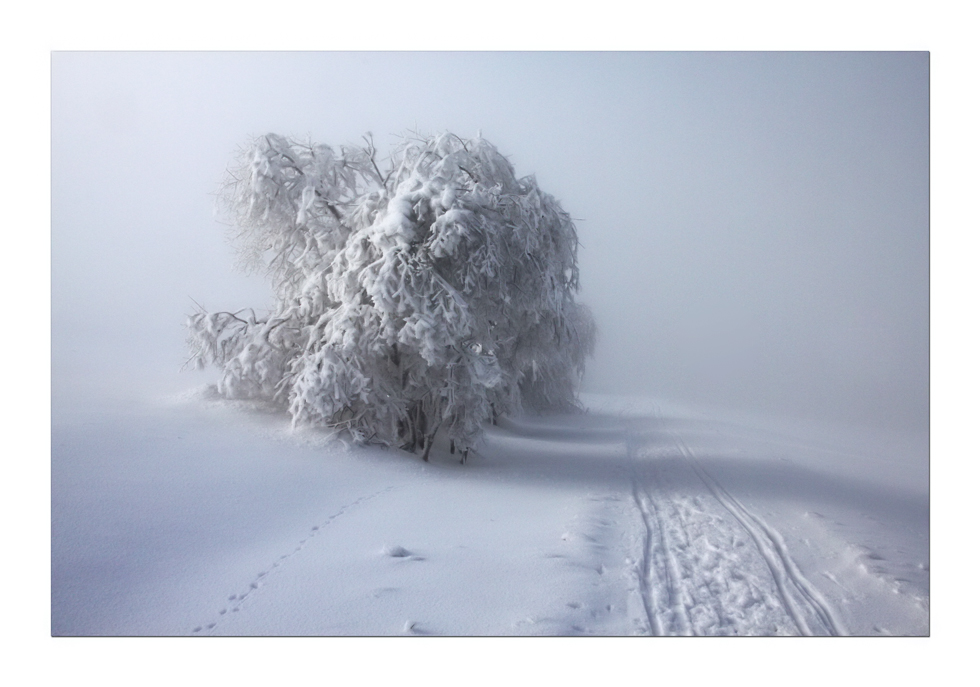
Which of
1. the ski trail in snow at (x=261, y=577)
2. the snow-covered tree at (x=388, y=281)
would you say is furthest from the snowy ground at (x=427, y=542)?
the snow-covered tree at (x=388, y=281)

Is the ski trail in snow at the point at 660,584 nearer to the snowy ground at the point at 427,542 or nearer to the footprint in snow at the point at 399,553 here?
the snowy ground at the point at 427,542

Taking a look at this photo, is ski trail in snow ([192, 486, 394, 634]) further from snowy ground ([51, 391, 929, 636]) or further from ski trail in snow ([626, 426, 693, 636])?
ski trail in snow ([626, 426, 693, 636])

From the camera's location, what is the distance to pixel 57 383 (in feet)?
20.1

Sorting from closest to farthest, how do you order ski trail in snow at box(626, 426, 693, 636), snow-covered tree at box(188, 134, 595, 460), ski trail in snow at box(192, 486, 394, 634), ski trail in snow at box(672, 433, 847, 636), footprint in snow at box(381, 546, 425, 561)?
ski trail in snow at box(192, 486, 394, 634), ski trail in snow at box(626, 426, 693, 636), ski trail in snow at box(672, 433, 847, 636), footprint in snow at box(381, 546, 425, 561), snow-covered tree at box(188, 134, 595, 460)

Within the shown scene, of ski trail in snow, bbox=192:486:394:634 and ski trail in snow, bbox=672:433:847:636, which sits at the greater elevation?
ski trail in snow, bbox=192:486:394:634

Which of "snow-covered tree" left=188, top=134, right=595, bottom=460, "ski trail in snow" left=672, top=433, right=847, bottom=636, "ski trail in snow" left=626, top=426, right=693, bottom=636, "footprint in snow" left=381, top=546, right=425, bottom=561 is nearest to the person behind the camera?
"ski trail in snow" left=626, top=426, right=693, bottom=636

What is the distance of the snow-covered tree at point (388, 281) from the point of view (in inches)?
286

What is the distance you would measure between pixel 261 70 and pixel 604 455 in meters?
8.33

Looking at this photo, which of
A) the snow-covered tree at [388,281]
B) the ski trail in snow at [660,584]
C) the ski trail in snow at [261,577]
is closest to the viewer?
the ski trail in snow at [261,577]

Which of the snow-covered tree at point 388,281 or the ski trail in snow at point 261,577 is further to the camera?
the snow-covered tree at point 388,281

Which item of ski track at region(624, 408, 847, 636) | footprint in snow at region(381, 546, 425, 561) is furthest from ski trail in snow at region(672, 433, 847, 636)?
footprint in snow at region(381, 546, 425, 561)

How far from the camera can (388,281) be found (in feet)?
23.4

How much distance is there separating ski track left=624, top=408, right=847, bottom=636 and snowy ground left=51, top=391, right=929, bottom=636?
2 centimetres

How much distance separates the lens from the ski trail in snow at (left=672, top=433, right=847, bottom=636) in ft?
13.8
